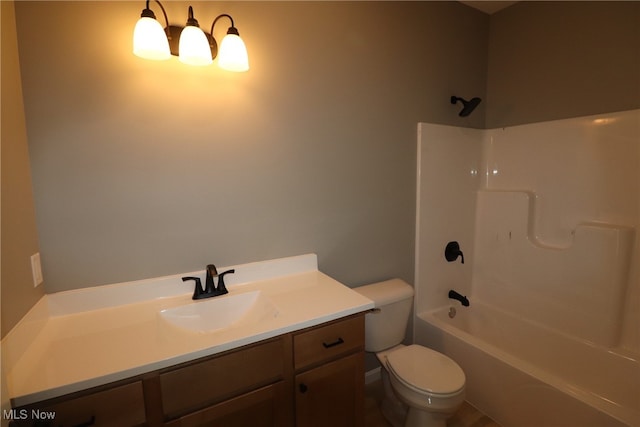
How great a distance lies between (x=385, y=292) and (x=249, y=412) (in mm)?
988

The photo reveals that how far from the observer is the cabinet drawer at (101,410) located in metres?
0.79

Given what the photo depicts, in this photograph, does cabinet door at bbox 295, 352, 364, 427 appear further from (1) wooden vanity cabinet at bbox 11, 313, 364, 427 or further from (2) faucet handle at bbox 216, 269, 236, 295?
(2) faucet handle at bbox 216, 269, 236, 295

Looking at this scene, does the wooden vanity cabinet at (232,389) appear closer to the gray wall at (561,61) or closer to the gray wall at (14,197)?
the gray wall at (14,197)

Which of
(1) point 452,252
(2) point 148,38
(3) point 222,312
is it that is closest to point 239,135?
(2) point 148,38

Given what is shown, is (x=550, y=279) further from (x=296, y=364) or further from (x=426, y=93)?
(x=296, y=364)

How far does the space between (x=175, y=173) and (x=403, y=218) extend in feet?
4.64

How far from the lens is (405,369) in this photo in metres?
1.54

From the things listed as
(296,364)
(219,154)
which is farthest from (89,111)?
(296,364)

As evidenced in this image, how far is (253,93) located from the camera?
1445 mm

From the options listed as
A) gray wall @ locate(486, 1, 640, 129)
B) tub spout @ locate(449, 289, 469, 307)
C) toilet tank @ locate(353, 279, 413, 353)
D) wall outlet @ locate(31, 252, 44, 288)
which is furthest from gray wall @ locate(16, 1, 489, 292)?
tub spout @ locate(449, 289, 469, 307)

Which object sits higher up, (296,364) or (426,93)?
(426,93)

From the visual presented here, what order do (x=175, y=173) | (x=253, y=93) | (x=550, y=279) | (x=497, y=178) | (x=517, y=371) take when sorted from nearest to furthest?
(x=175, y=173)
(x=253, y=93)
(x=517, y=371)
(x=550, y=279)
(x=497, y=178)

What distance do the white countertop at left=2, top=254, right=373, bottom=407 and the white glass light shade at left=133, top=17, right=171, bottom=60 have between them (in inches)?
36.3

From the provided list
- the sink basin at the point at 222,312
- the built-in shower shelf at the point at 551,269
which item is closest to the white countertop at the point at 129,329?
the sink basin at the point at 222,312
